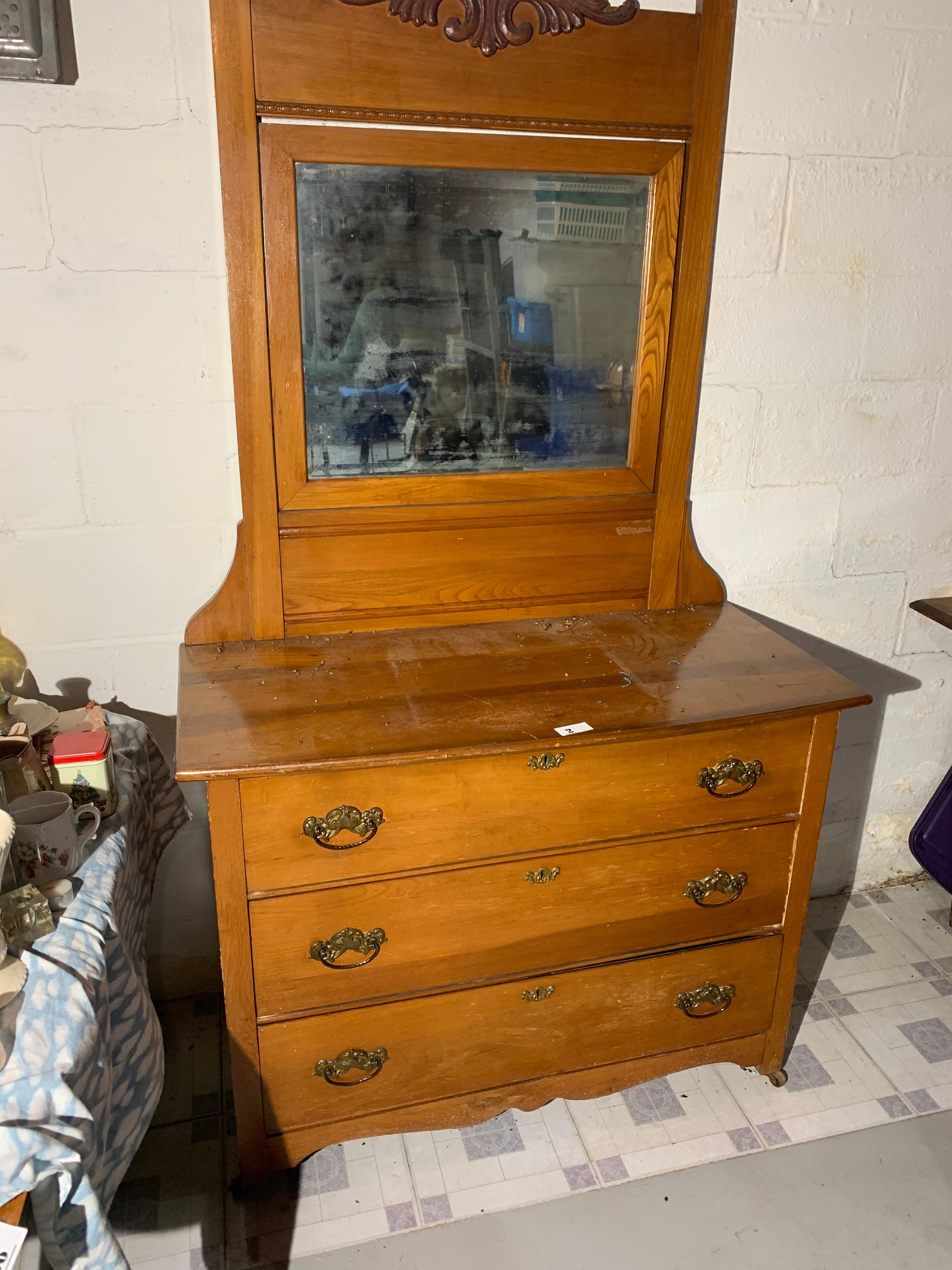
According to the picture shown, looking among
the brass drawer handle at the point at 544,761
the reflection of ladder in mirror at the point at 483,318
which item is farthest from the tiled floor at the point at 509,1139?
the reflection of ladder in mirror at the point at 483,318

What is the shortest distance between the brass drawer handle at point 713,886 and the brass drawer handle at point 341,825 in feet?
2.05

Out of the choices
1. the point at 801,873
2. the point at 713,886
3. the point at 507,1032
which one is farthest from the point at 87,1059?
the point at 801,873

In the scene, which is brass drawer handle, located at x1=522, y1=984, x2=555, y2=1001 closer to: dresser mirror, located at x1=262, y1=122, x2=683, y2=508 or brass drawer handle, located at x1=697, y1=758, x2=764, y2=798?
brass drawer handle, located at x1=697, y1=758, x2=764, y2=798

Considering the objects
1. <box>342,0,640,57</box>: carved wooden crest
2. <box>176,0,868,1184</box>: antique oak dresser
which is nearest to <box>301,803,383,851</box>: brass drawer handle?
<box>176,0,868,1184</box>: antique oak dresser

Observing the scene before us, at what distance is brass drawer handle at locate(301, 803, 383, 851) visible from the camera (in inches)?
58.1

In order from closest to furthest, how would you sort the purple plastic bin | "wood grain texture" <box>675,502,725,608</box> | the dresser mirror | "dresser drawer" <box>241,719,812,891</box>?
"dresser drawer" <box>241,719,812,891</box>
the dresser mirror
"wood grain texture" <box>675,502,725,608</box>
the purple plastic bin

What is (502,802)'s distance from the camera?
1554 mm

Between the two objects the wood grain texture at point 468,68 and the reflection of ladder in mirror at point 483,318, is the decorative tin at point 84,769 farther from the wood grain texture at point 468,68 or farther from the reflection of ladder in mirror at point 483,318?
the wood grain texture at point 468,68

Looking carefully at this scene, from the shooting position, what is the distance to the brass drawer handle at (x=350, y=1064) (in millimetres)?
1638

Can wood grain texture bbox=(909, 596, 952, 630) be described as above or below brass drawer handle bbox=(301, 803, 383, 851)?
above

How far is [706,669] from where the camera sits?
1724 millimetres

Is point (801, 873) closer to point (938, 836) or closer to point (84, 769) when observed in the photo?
Answer: point (938, 836)

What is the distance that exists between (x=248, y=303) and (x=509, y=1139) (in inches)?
64.3

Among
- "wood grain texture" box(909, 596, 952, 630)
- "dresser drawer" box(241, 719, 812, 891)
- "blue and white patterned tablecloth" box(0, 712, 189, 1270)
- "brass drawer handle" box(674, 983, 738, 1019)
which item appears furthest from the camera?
"wood grain texture" box(909, 596, 952, 630)
